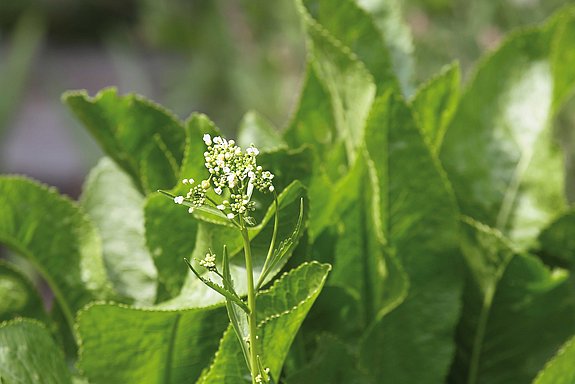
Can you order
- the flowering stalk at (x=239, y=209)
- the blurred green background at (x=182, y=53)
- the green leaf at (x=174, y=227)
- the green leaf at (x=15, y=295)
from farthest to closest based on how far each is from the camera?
the blurred green background at (x=182, y=53), the green leaf at (x=15, y=295), the green leaf at (x=174, y=227), the flowering stalk at (x=239, y=209)

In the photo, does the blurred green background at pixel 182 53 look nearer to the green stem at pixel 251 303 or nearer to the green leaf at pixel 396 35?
the green leaf at pixel 396 35

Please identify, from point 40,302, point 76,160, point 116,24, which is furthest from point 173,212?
point 116,24

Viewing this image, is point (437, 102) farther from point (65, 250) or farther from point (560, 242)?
point (65, 250)

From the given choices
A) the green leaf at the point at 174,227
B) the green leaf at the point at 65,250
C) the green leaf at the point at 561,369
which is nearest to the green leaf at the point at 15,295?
the green leaf at the point at 65,250

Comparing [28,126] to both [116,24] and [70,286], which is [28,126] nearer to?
[116,24]

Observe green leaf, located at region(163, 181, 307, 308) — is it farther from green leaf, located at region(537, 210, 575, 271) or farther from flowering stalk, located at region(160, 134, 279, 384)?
green leaf, located at region(537, 210, 575, 271)

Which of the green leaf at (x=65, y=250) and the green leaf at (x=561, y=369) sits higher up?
the green leaf at (x=65, y=250)

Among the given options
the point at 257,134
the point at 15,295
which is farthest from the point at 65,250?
the point at 257,134
